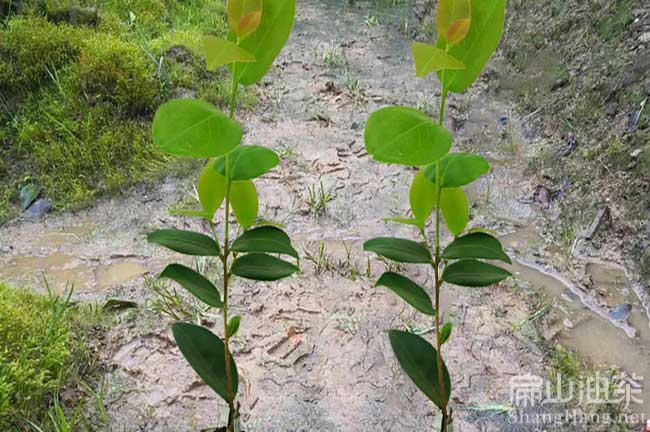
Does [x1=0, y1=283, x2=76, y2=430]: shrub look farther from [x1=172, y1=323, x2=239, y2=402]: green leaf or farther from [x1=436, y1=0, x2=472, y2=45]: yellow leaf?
[x1=436, y1=0, x2=472, y2=45]: yellow leaf

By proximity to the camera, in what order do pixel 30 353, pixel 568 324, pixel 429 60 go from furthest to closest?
pixel 568 324, pixel 30 353, pixel 429 60

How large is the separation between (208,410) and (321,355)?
0.44m

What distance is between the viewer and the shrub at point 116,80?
3.31 metres

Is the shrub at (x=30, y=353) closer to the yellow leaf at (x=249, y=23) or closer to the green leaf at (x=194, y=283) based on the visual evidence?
the green leaf at (x=194, y=283)

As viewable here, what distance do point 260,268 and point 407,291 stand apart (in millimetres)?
271

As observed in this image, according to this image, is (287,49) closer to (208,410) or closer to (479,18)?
Result: (208,410)

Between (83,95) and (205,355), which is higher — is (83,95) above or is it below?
above

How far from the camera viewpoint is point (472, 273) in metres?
0.99

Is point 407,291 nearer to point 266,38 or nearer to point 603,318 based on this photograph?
point 266,38

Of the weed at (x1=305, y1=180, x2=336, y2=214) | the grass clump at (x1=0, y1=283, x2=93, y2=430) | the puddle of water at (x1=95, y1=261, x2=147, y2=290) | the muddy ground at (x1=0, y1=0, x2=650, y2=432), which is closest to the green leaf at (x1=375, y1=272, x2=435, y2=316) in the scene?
the muddy ground at (x1=0, y1=0, x2=650, y2=432)

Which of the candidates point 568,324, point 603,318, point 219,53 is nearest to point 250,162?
point 219,53

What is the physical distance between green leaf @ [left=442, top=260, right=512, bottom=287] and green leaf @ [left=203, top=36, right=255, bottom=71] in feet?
1.72

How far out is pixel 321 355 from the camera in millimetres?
1949

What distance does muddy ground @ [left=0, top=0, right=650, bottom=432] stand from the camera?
1747mm
